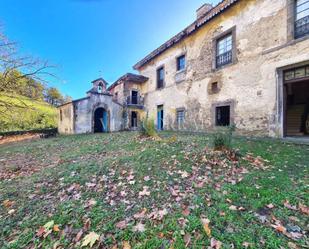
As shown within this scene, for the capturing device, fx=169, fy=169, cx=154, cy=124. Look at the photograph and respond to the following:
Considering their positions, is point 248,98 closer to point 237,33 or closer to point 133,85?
point 237,33

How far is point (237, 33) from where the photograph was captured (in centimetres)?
877

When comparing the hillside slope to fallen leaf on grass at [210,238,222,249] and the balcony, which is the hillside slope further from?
fallen leaf on grass at [210,238,222,249]

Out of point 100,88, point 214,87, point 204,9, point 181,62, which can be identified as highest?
point 204,9

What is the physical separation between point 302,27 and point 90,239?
9.55 metres

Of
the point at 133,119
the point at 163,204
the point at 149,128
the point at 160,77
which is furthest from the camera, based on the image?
the point at 133,119

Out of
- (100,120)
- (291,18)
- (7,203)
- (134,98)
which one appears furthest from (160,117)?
(7,203)

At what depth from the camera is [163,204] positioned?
2.72 meters

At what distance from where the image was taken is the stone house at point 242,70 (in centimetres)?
703

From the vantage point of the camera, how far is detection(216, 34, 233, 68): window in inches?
367

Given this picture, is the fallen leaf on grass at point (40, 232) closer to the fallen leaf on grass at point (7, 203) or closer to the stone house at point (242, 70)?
the fallen leaf on grass at point (7, 203)

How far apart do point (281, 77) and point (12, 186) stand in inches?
389

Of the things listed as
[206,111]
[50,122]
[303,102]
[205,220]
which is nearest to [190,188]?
[205,220]

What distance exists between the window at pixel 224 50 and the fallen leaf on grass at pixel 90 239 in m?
9.92

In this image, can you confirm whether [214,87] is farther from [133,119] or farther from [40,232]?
[40,232]
